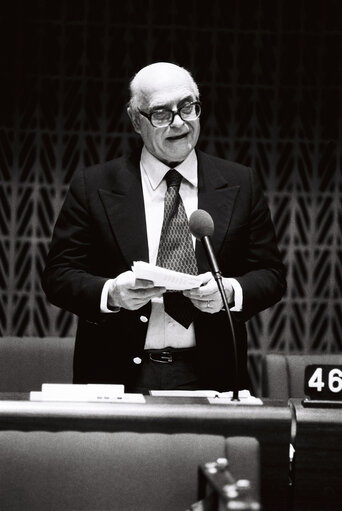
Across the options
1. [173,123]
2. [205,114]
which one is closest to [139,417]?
[173,123]

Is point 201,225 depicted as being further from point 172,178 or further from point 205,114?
point 205,114

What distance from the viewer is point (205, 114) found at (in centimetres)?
510

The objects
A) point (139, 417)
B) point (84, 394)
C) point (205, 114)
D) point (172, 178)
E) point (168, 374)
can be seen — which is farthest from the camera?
point (205, 114)

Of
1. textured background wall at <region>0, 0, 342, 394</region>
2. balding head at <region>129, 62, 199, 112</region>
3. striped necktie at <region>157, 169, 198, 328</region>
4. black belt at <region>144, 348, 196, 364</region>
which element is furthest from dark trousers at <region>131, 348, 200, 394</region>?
textured background wall at <region>0, 0, 342, 394</region>

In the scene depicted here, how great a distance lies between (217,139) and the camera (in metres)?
5.11

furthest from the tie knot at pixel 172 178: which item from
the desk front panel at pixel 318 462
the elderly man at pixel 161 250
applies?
the desk front panel at pixel 318 462

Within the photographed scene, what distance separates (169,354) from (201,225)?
0.45 m

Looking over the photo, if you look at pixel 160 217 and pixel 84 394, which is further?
pixel 160 217

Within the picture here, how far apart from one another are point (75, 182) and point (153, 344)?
0.53 metres

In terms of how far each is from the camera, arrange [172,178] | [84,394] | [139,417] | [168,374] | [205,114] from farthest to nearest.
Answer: [205,114]
[172,178]
[168,374]
[84,394]
[139,417]

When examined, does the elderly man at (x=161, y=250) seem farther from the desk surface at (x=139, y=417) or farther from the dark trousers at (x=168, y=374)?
the desk surface at (x=139, y=417)

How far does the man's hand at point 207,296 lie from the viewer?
2289 mm

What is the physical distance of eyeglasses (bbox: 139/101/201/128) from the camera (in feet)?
8.39

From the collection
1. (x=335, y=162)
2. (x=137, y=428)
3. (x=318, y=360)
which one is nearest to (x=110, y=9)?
(x=335, y=162)
